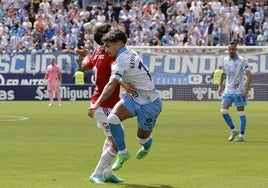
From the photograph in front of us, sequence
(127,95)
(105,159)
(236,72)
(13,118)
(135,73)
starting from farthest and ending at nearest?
(13,118) → (236,72) → (127,95) → (105,159) → (135,73)

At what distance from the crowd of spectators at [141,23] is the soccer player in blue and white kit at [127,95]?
112 feet

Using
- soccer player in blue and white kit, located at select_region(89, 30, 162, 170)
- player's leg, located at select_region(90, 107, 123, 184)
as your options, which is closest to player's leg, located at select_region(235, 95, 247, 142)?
soccer player in blue and white kit, located at select_region(89, 30, 162, 170)

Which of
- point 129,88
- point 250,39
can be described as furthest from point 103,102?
point 250,39

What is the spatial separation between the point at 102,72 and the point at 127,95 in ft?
2.07

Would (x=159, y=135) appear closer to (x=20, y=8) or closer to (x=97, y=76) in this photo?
(x=97, y=76)

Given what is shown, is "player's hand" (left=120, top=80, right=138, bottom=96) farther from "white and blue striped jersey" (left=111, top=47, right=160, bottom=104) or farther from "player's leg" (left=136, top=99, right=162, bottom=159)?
"player's leg" (left=136, top=99, right=162, bottom=159)

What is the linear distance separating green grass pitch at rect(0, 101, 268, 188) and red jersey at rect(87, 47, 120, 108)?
1279mm

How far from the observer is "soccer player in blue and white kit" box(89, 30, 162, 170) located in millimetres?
13008

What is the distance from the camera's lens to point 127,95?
13.6m

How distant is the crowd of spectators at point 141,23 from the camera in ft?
159

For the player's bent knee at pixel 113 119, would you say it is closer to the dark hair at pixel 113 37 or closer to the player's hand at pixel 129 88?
the player's hand at pixel 129 88

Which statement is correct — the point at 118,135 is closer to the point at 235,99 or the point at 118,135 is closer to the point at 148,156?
the point at 148,156

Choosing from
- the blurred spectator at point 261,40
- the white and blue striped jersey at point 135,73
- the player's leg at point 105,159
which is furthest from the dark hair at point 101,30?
the blurred spectator at point 261,40

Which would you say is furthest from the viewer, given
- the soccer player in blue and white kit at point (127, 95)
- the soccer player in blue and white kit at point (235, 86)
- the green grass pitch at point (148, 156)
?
the soccer player in blue and white kit at point (235, 86)
